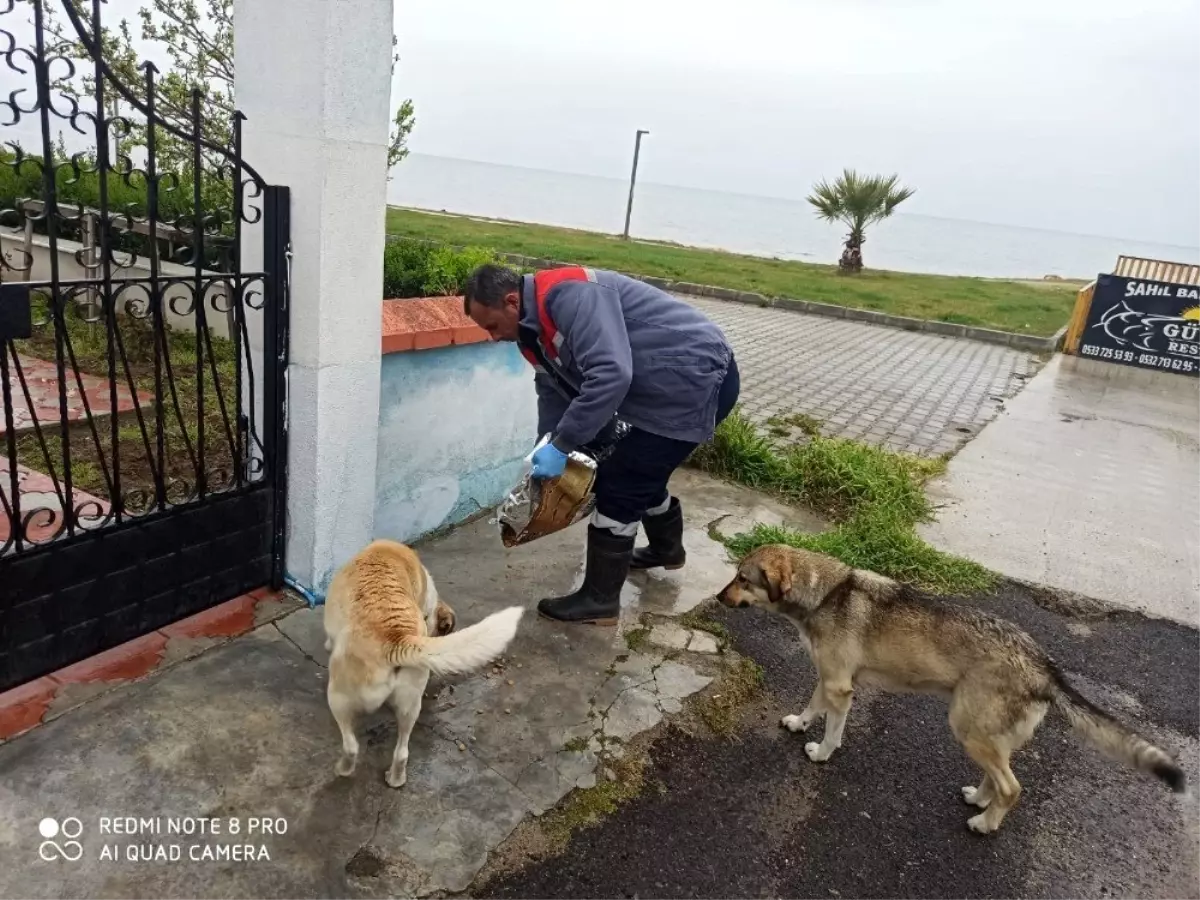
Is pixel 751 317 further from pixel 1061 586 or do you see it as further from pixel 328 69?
pixel 328 69

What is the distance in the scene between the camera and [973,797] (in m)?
3.44

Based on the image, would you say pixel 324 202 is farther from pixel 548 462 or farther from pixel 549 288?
pixel 548 462

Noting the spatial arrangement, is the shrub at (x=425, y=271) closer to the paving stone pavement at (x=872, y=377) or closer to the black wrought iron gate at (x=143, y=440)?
the black wrought iron gate at (x=143, y=440)

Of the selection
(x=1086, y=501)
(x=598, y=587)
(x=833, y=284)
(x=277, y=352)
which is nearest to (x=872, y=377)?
(x=1086, y=501)

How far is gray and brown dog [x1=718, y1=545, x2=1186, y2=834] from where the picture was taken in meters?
3.12

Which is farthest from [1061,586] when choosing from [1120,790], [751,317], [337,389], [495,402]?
[751,317]

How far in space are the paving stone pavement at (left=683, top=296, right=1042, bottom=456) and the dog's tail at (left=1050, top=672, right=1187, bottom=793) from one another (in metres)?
5.50

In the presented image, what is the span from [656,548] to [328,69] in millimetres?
3052

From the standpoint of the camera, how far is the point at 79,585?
328cm

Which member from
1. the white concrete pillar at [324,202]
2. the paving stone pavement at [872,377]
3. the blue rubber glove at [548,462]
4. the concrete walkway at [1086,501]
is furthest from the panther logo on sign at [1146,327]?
the white concrete pillar at [324,202]

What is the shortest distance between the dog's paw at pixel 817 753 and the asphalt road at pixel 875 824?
0.13 ft

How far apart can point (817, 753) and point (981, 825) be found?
0.67m

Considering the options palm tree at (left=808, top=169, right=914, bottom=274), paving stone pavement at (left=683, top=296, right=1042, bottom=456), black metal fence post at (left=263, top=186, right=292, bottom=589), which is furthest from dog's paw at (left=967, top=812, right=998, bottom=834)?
palm tree at (left=808, top=169, right=914, bottom=274)

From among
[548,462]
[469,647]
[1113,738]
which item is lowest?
[1113,738]
